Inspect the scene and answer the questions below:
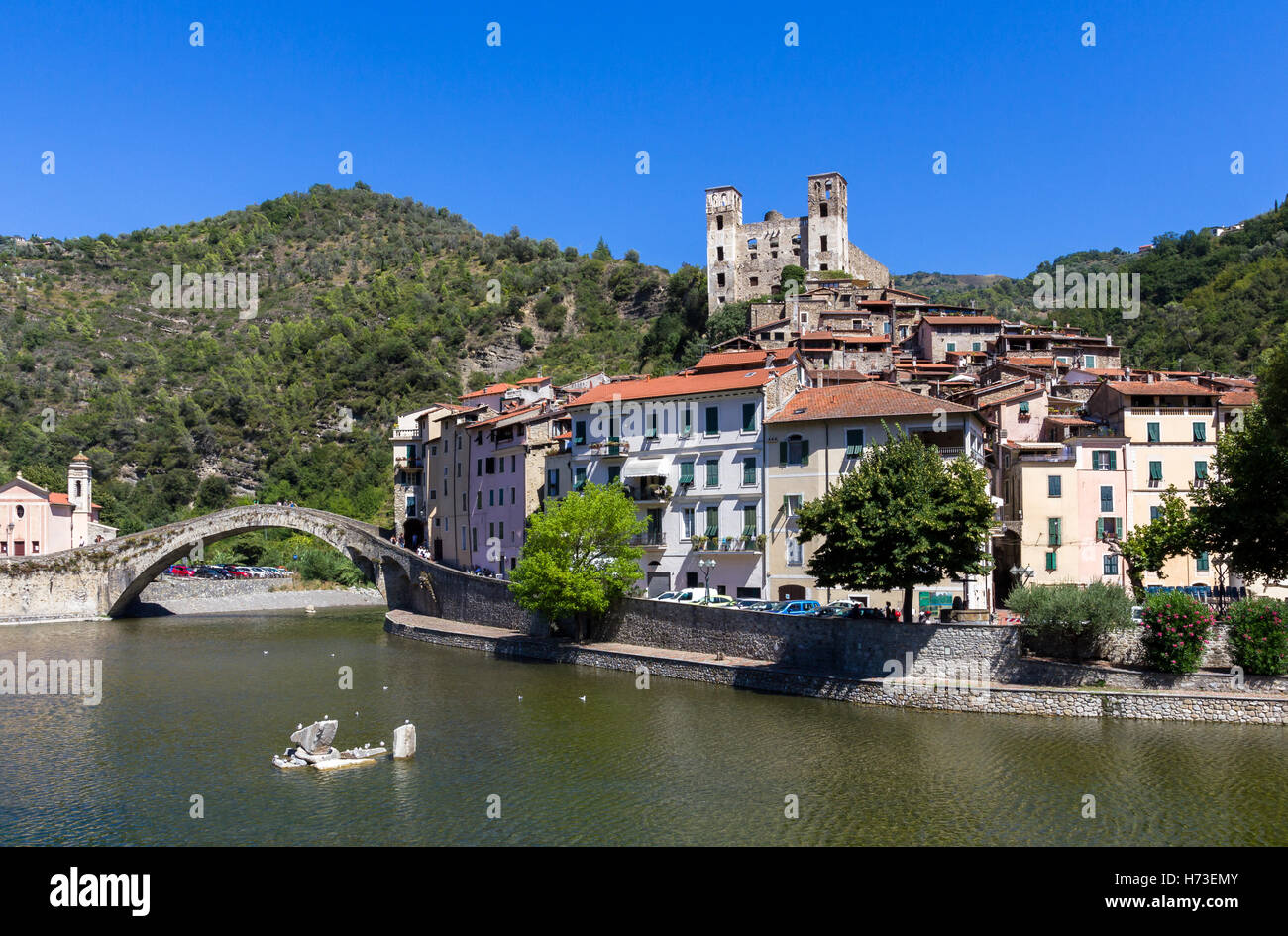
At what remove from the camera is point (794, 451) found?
136ft

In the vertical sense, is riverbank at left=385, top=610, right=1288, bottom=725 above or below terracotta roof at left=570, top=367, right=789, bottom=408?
below

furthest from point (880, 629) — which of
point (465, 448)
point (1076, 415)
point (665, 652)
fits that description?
point (465, 448)

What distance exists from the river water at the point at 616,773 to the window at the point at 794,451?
10.8m

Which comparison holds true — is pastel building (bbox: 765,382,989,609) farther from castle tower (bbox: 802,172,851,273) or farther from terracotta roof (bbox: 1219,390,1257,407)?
castle tower (bbox: 802,172,851,273)

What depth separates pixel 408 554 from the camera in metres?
59.2

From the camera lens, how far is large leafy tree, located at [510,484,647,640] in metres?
40.8

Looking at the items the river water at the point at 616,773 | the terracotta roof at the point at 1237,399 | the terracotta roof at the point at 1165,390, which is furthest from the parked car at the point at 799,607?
the terracotta roof at the point at 1237,399

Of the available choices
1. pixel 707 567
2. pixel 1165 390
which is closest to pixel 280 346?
pixel 707 567

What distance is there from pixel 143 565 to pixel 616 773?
49.2 metres

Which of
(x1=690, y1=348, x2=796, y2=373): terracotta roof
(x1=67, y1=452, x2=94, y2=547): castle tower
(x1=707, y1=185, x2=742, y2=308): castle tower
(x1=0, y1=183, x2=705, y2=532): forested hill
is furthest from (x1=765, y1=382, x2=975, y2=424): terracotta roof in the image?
(x1=707, y1=185, x2=742, y2=308): castle tower

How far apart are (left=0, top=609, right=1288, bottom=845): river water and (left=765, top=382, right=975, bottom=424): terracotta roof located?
12500 millimetres

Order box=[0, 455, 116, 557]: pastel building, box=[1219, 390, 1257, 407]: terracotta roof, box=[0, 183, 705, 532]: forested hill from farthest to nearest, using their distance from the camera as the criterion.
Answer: box=[0, 183, 705, 532]: forested hill, box=[0, 455, 116, 557]: pastel building, box=[1219, 390, 1257, 407]: terracotta roof
